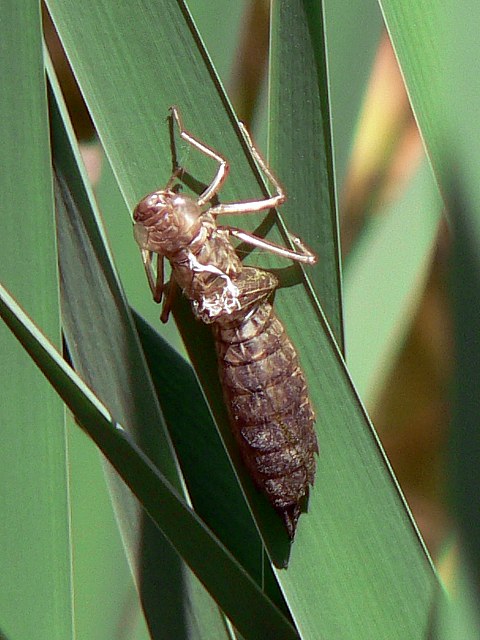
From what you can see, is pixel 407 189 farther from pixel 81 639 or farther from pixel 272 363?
pixel 81 639

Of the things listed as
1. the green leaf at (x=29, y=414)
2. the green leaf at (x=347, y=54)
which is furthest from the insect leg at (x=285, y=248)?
the green leaf at (x=347, y=54)

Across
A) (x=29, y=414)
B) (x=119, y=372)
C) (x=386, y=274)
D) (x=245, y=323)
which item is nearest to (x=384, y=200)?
(x=386, y=274)

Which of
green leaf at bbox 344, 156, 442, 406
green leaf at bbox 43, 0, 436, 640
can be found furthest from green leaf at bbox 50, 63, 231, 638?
green leaf at bbox 344, 156, 442, 406

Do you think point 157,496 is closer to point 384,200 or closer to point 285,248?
point 285,248

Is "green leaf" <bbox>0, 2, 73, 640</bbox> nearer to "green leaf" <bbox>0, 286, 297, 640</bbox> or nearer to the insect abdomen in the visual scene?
"green leaf" <bbox>0, 286, 297, 640</bbox>

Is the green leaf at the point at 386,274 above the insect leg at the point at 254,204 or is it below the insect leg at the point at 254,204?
below

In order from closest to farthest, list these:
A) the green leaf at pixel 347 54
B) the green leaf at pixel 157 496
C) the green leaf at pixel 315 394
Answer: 1. the green leaf at pixel 157 496
2. the green leaf at pixel 315 394
3. the green leaf at pixel 347 54

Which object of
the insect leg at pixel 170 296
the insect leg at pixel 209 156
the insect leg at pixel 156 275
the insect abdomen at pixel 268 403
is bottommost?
the insect abdomen at pixel 268 403

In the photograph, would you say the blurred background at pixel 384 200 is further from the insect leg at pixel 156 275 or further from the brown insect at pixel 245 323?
the insect leg at pixel 156 275
